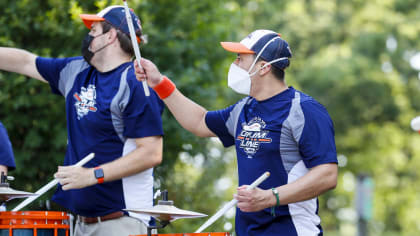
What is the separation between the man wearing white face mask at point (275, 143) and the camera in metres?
3.90

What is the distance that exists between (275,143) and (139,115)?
101 centimetres

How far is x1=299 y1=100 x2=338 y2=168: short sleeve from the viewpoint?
3910 millimetres

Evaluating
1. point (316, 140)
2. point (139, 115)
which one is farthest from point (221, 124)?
point (316, 140)

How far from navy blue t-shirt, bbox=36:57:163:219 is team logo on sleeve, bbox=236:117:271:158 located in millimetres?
694

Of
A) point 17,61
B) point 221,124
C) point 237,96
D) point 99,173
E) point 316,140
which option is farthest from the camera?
point 237,96

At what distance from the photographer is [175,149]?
9.70 meters

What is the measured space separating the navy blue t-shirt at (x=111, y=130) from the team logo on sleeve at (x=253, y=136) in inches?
27.3

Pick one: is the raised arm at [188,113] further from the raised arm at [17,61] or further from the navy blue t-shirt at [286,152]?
the raised arm at [17,61]

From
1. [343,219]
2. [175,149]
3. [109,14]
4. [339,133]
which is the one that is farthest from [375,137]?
[109,14]

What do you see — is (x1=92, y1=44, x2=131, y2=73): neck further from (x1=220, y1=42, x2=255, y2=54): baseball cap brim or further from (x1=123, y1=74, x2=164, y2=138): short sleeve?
(x1=220, y1=42, x2=255, y2=54): baseball cap brim

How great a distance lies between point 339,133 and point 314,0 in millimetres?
5855

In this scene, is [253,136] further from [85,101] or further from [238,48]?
[85,101]

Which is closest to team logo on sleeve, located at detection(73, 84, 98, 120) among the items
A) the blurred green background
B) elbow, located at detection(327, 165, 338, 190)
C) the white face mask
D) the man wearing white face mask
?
the man wearing white face mask

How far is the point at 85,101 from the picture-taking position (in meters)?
4.66
